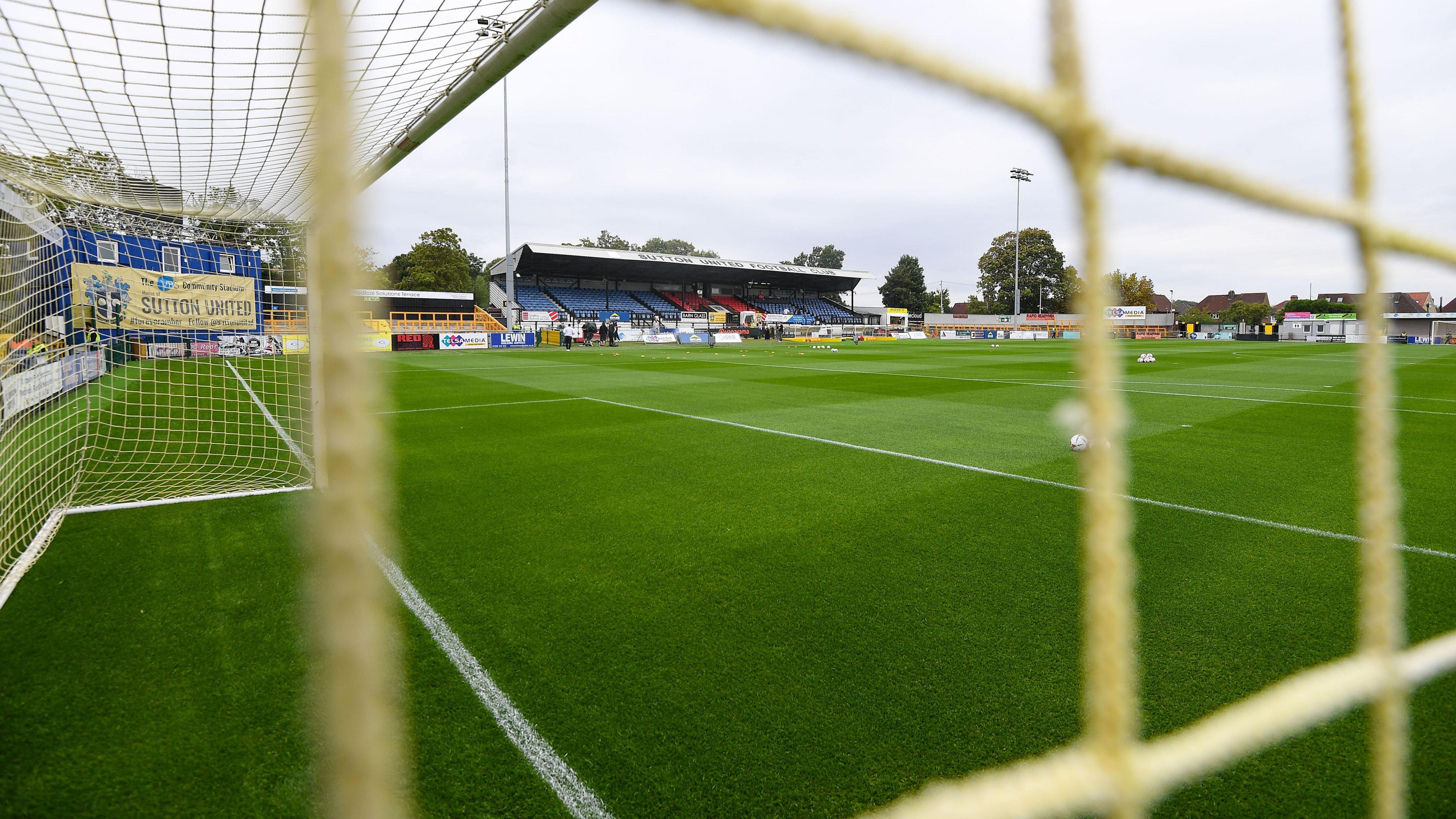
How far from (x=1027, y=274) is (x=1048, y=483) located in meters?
62.3

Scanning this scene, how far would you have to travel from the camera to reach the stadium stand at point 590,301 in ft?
147

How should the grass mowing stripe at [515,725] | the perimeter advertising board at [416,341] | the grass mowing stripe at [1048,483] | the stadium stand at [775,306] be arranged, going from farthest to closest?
the stadium stand at [775,306], the perimeter advertising board at [416,341], the grass mowing stripe at [1048,483], the grass mowing stripe at [515,725]

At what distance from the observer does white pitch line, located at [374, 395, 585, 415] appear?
923 centimetres

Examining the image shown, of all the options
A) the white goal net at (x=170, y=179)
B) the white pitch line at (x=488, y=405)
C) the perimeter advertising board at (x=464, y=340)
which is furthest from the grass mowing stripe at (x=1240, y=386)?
the perimeter advertising board at (x=464, y=340)

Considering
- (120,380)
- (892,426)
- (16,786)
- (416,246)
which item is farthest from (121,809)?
(416,246)

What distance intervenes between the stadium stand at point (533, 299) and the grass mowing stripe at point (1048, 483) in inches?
1430

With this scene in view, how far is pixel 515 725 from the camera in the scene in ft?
7.09

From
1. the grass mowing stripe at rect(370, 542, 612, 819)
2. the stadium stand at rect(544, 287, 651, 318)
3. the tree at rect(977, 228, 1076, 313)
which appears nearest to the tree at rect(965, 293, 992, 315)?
the tree at rect(977, 228, 1076, 313)

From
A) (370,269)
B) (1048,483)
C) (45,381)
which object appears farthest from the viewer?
(45,381)

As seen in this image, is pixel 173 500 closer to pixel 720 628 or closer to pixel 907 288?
pixel 720 628

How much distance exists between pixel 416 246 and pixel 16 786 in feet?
167

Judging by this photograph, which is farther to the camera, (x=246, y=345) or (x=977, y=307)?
(x=977, y=307)

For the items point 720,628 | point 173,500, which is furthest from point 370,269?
point 173,500

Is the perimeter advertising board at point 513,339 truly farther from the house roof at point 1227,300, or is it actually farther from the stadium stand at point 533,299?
the house roof at point 1227,300
